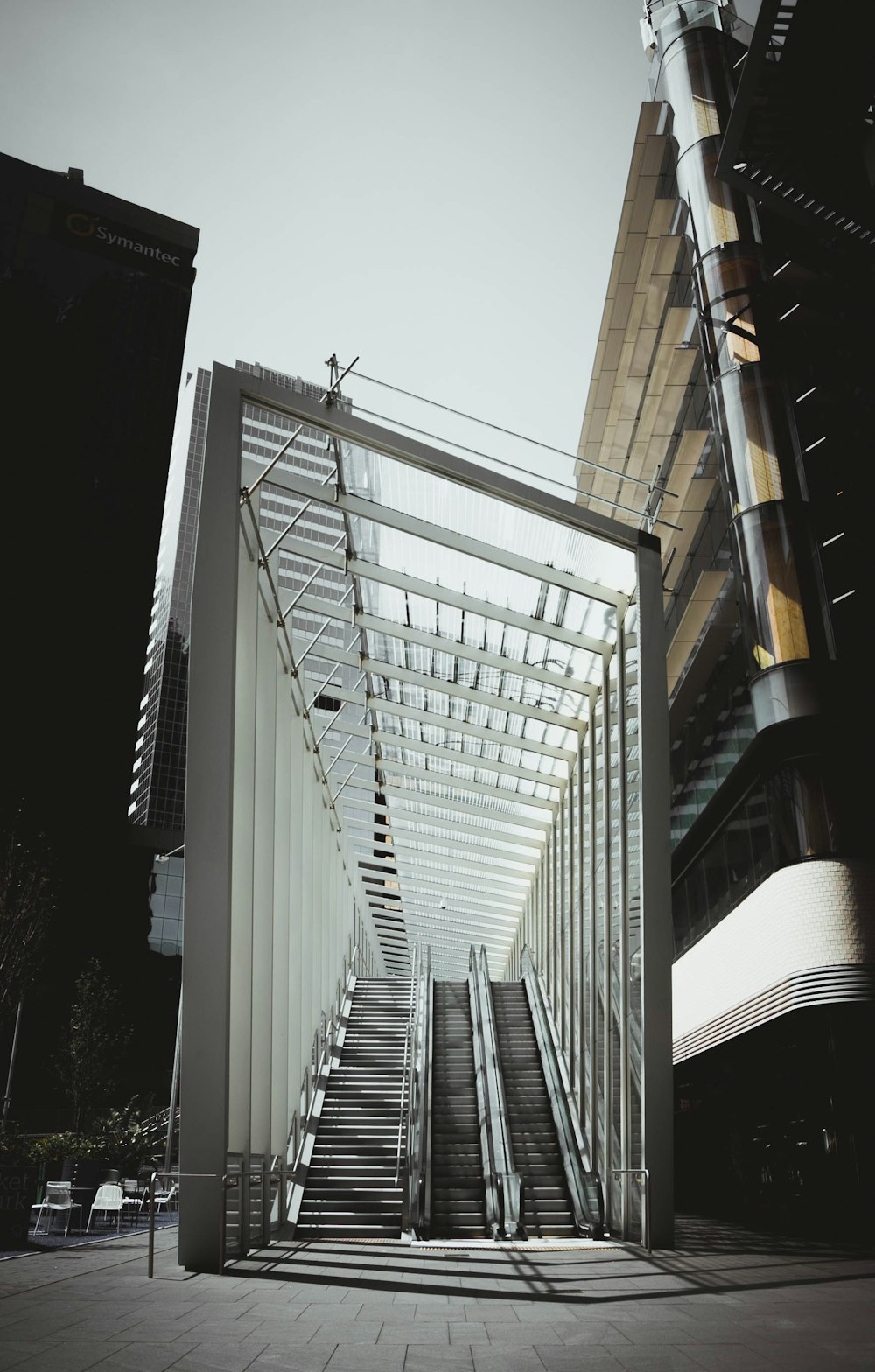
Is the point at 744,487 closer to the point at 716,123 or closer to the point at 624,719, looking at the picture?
the point at 624,719

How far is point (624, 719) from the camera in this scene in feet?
51.6

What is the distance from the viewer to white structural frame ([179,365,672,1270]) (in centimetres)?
1116

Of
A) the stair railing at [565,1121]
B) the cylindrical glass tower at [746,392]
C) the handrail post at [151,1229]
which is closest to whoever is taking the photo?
the handrail post at [151,1229]

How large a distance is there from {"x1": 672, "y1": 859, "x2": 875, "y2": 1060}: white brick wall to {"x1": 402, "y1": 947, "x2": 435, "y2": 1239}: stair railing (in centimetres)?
470

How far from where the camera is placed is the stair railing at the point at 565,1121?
1439 cm

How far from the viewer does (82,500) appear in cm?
6638

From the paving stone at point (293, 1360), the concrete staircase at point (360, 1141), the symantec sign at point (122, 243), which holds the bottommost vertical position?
the paving stone at point (293, 1360)

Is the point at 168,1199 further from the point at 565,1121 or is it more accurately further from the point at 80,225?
the point at 80,225

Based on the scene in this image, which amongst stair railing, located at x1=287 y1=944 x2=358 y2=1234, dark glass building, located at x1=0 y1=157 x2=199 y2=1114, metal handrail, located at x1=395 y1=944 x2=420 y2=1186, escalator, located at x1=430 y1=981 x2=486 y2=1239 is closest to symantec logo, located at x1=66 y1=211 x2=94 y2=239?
dark glass building, located at x1=0 y1=157 x2=199 y2=1114

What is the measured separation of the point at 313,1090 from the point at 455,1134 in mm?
3161

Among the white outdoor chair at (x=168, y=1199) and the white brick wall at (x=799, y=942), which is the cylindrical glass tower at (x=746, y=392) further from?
the white outdoor chair at (x=168, y=1199)

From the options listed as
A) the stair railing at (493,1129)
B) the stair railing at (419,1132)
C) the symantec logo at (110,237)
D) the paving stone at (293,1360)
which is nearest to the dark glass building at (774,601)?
the stair railing at (493,1129)

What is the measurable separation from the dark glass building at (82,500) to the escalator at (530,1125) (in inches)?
1322

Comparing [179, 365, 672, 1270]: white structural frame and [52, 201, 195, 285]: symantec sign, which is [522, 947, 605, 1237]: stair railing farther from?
[52, 201, 195, 285]: symantec sign
